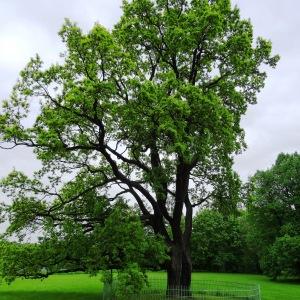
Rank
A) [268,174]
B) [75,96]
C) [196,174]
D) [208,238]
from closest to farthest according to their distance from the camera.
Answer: [75,96] → [196,174] → [268,174] → [208,238]

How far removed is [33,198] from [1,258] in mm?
3789

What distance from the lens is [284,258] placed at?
203 ft

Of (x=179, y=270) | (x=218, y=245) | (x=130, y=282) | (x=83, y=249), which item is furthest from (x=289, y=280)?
(x=130, y=282)

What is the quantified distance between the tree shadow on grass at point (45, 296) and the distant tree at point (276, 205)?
35411 millimetres

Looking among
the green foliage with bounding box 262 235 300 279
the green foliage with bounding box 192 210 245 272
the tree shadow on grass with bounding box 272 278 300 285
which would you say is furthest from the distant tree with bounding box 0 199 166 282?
the green foliage with bounding box 192 210 245 272

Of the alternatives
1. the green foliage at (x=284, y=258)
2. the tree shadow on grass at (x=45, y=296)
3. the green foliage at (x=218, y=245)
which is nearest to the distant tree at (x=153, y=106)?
the tree shadow on grass at (x=45, y=296)

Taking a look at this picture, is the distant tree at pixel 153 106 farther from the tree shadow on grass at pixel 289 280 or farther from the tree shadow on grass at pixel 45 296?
the tree shadow on grass at pixel 289 280

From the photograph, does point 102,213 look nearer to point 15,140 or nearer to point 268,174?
point 15,140

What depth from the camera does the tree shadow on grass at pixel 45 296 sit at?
115ft

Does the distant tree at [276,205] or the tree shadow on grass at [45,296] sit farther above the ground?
the distant tree at [276,205]

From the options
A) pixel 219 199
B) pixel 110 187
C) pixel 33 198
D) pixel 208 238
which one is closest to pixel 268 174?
pixel 208 238

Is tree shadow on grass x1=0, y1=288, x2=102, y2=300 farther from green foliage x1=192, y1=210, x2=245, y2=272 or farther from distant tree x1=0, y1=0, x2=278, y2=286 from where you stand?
green foliage x1=192, y1=210, x2=245, y2=272

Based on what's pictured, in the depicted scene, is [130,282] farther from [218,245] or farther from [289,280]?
[218,245]

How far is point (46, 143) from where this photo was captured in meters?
24.2
